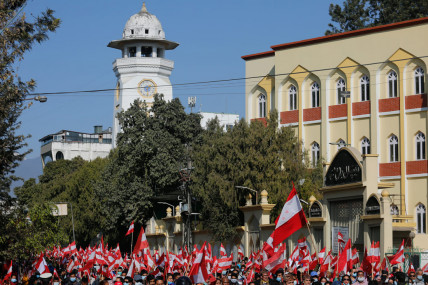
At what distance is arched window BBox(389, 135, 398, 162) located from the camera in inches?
1944

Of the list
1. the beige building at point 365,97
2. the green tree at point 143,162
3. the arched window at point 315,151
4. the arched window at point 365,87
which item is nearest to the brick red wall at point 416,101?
the beige building at point 365,97

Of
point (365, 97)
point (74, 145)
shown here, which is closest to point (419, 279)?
point (365, 97)

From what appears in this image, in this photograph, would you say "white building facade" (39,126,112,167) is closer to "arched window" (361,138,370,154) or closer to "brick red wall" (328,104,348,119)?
"brick red wall" (328,104,348,119)

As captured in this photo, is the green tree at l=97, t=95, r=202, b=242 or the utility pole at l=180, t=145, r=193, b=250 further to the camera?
the green tree at l=97, t=95, r=202, b=242

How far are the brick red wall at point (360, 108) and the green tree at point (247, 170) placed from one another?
768 centimetres

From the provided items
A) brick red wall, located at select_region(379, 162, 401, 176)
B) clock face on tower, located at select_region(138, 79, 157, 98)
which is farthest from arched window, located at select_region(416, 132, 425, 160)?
clock face on tower, located at select_region(138, 79, 157, 98)

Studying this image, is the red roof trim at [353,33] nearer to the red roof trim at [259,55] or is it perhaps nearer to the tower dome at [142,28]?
the red roof trim at [259,55]

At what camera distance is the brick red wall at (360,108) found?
51.2 metres

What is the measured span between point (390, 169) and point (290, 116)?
27.0 feet

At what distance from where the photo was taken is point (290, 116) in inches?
2173

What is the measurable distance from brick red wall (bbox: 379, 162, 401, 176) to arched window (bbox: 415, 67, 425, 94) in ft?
13.4

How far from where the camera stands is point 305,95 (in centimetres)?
5425

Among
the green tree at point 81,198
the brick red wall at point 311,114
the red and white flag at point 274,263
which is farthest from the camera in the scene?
the green tree at point 81,198

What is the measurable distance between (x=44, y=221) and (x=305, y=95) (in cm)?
1775
